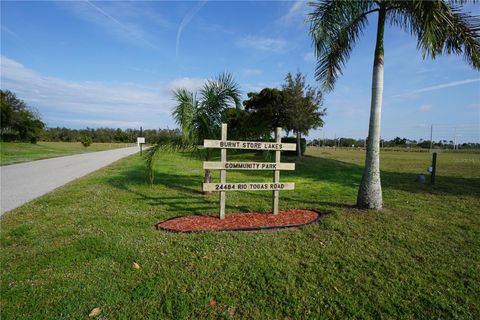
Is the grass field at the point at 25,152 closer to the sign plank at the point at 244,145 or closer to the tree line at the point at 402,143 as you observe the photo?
the sign plank at the point at 244,145

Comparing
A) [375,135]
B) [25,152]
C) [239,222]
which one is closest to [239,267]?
[239,222]

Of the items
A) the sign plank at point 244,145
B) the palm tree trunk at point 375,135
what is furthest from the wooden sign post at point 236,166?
the palm tree trunk at point 375,135

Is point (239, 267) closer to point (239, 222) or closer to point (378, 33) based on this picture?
point (239, 222)

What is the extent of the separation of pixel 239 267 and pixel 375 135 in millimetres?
4271

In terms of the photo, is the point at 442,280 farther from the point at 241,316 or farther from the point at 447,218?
the point at 447,218

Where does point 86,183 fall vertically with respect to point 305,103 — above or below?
below

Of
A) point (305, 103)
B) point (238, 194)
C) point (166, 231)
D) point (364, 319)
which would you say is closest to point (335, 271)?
point (364, 319)

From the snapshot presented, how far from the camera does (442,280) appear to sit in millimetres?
3217

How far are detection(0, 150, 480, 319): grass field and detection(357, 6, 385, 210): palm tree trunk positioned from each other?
1.24ft

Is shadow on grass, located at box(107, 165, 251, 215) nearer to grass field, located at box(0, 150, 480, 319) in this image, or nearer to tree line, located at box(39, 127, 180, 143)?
grass field, located at box(0, 150, 480, 319)

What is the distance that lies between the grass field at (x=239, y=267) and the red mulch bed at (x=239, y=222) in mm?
216

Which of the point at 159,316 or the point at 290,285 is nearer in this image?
the point at 159,316

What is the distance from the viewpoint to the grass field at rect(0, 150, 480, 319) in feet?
8.83

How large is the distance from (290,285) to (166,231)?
238cm
